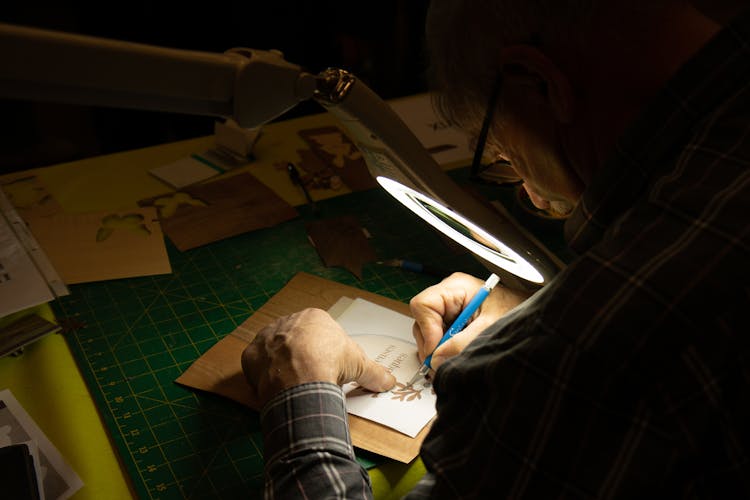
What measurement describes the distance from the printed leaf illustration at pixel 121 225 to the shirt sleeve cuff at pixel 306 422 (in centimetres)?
69

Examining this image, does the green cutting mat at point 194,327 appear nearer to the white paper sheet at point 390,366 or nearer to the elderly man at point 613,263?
the white paper sheet at point 390,366

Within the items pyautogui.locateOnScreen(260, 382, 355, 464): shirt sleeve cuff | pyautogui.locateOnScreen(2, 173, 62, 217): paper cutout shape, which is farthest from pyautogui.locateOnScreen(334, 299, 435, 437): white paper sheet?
pyautogui.locateOnScreen(2, 173, 62, 217): paper cutout shape

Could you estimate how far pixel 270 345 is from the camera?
113 cm

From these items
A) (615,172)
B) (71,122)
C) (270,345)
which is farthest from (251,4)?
(615,172)

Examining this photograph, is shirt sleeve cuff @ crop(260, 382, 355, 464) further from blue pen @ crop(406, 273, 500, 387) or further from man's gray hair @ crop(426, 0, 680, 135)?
man's gray hair @ crop(426, 0, 680, 135)

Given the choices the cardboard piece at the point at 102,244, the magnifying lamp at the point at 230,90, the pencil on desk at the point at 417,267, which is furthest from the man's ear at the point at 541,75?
the cardboard piece at the point at 102,244

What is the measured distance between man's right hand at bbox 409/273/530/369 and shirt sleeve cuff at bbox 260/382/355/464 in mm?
245

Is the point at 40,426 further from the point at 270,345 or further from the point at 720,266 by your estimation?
the point at 720,266

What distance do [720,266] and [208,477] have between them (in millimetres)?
790

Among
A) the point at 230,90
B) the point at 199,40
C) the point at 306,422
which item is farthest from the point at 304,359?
the point at 199,40

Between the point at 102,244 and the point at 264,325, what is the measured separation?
0.46 metres

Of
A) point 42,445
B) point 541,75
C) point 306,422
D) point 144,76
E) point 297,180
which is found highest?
point 541,75

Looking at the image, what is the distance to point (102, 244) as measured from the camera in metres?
1.48

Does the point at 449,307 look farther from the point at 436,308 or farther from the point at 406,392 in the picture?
the point at 406,392
